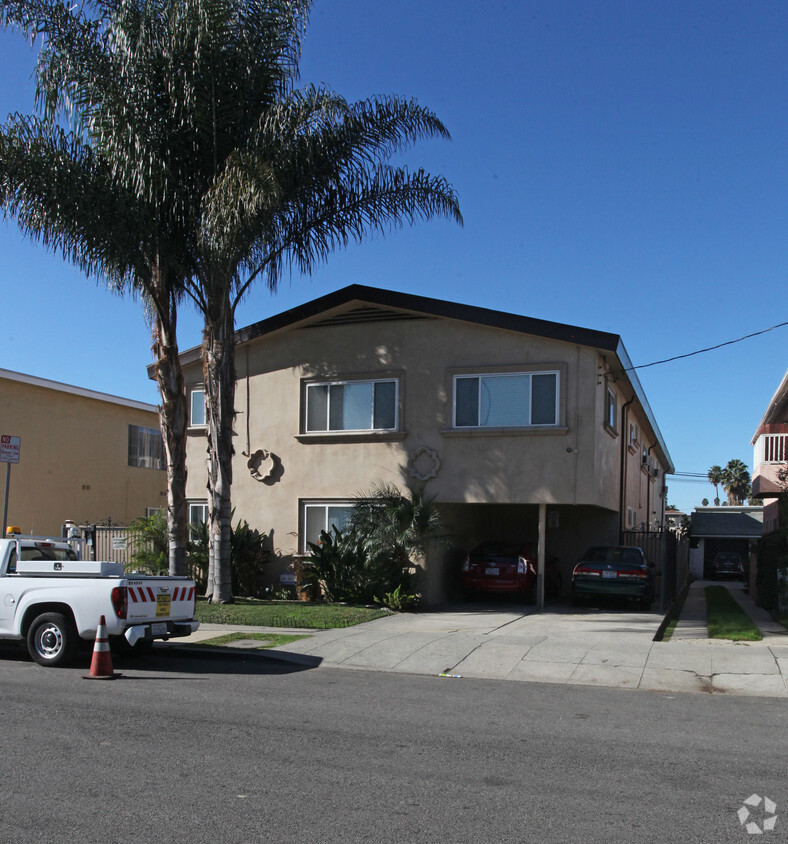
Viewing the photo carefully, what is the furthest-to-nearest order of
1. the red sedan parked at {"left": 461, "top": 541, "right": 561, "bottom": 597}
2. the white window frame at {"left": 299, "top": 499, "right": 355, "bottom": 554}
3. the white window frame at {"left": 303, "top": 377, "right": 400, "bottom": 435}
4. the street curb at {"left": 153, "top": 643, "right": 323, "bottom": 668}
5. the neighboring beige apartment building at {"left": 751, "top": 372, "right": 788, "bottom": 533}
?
1. the neighboring beige apartment building at {"left": 751, "top": 372, "right": 788, "bottom": 533}
2. the white window frame at {"left": 299, "top": 499, "right": 355, "bottom": 554}
3. the white window frame at {"left": 303, "top": 377, "right": 400, "bottom": 435}
4. the red sedan parked at {"left": 461, "top": 541, "right": 561, "bottom": 597}
5. the street curb at {"left": 153, "top": 643, "right": 323, "bottom": 668}

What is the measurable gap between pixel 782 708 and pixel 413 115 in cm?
1171

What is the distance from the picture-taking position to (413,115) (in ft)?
51.8

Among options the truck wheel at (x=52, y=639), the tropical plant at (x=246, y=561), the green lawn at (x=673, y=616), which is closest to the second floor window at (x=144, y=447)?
the tropical plant at (x=246, y=561)

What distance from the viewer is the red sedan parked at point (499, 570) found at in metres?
17.1

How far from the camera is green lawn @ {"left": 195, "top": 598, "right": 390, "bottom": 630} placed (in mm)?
14000

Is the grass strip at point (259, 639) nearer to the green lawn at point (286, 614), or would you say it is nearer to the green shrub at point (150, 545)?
the green lawn at point (286, 614)

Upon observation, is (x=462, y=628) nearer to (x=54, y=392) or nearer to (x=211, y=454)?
(x=211, y=454)

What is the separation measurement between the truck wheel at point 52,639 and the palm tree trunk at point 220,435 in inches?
227

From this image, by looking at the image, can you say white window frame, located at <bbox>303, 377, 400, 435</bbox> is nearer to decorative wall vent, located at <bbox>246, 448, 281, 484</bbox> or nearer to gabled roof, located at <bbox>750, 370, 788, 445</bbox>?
decorative wall vent, located at <bbox>246, 448, 281, 484</bbox>

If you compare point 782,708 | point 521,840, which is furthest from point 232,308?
point 521,840

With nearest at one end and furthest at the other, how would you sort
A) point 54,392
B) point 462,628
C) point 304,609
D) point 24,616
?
point 24,616 < point 462,628 < point 304,609 < point 54,392

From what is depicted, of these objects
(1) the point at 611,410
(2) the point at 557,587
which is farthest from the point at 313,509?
(1) the point at 611,410

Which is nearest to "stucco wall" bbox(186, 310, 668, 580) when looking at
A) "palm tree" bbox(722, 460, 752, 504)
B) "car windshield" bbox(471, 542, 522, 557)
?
"car windshield" bbox(471, 542, 522, 557)

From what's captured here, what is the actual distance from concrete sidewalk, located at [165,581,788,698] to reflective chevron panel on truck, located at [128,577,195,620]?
3.60ft
